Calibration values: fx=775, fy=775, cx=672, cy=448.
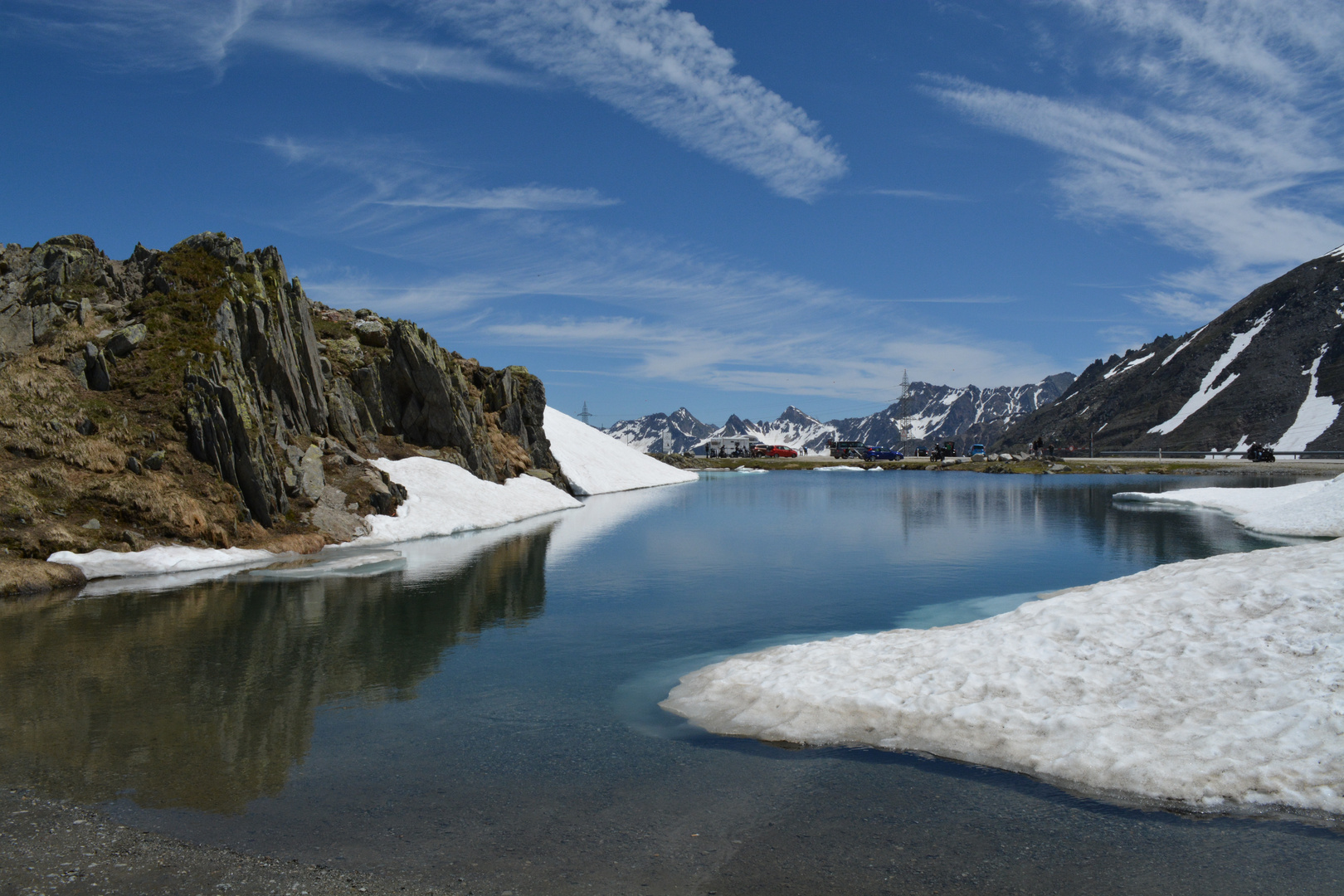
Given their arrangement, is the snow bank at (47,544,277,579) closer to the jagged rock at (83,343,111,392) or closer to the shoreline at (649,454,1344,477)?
the jagged rock at (83,343,111,392)

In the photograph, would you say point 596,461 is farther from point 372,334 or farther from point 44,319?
point 44,319

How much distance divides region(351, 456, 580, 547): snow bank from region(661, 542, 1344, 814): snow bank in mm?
29964

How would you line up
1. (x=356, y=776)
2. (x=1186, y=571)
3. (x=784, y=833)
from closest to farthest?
(x=784, y=833)
(x=356, y=776)
(x=1186, y=571)

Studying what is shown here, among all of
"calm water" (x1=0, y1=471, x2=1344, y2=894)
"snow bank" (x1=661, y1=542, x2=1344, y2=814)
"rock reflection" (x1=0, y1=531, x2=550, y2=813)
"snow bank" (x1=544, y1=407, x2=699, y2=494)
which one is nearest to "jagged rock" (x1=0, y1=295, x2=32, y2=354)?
"calm water" (x1=0, y1=471, x2=1344, y2=894)

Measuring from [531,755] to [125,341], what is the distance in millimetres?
34849

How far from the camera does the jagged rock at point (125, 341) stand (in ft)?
120

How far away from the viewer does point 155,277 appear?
4097 centimetres

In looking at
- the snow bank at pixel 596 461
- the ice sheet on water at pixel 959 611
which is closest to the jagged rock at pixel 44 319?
the ice sheet on water at pixel 959 611

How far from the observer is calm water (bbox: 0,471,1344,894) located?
911 cm

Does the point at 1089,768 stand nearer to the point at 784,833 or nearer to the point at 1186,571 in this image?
the point at 784,833

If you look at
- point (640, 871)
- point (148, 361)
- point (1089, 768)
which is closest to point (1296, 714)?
point (1089, 768)

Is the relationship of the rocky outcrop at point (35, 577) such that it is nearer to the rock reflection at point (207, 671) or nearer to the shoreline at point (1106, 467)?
the rock reflection at point (207, 671)

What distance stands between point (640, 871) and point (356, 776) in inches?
211

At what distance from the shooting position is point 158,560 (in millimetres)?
29938
